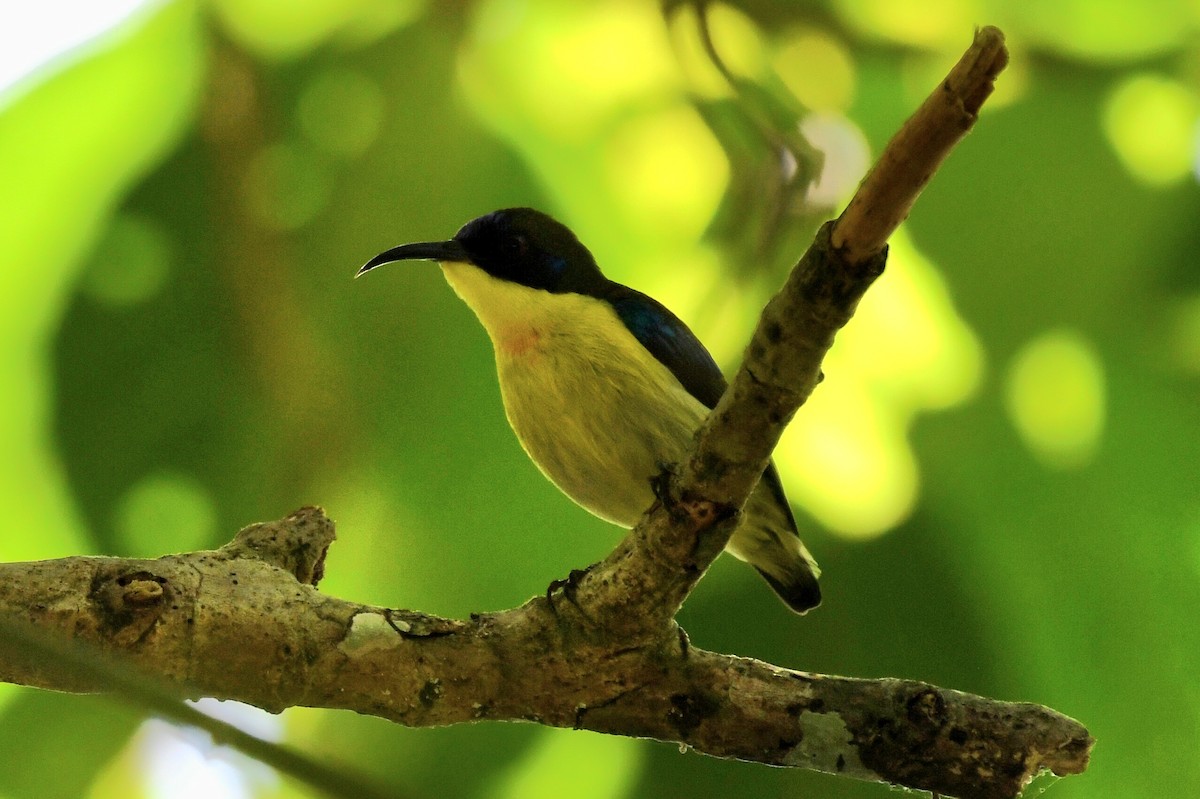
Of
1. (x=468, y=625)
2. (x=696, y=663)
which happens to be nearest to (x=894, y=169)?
(x=696, y=663)

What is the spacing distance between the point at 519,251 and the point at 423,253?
0.33 metres

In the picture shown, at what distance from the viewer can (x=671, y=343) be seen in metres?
3.94

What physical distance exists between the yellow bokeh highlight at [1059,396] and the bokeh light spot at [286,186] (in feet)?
8.59

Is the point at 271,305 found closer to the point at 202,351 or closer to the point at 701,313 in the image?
the point at 202,351

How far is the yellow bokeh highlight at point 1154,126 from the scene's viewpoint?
13.8 ft

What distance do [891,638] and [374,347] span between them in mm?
2161

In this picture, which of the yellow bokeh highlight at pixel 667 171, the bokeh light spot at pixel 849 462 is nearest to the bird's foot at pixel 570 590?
the bokeh light spot at pixel 849 462

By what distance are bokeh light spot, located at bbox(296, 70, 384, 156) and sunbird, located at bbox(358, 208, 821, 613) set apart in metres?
0.58

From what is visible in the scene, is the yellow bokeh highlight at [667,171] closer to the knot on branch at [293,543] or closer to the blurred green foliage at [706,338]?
the blurred green foliage at [706,338]

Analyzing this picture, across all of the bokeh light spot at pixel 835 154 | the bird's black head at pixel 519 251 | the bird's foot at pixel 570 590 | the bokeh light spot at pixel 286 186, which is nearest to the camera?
the bird's foot at pixel 570 590

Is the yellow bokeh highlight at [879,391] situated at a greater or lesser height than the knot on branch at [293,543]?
greater

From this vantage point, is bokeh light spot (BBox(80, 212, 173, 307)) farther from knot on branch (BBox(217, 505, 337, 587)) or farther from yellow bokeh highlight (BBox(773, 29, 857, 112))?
yellow bokeh highlight (BBox(773, 29, 857, 112))

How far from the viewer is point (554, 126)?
4617 mm

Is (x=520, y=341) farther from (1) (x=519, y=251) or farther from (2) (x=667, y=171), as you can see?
(2) (x=667, y=171)
